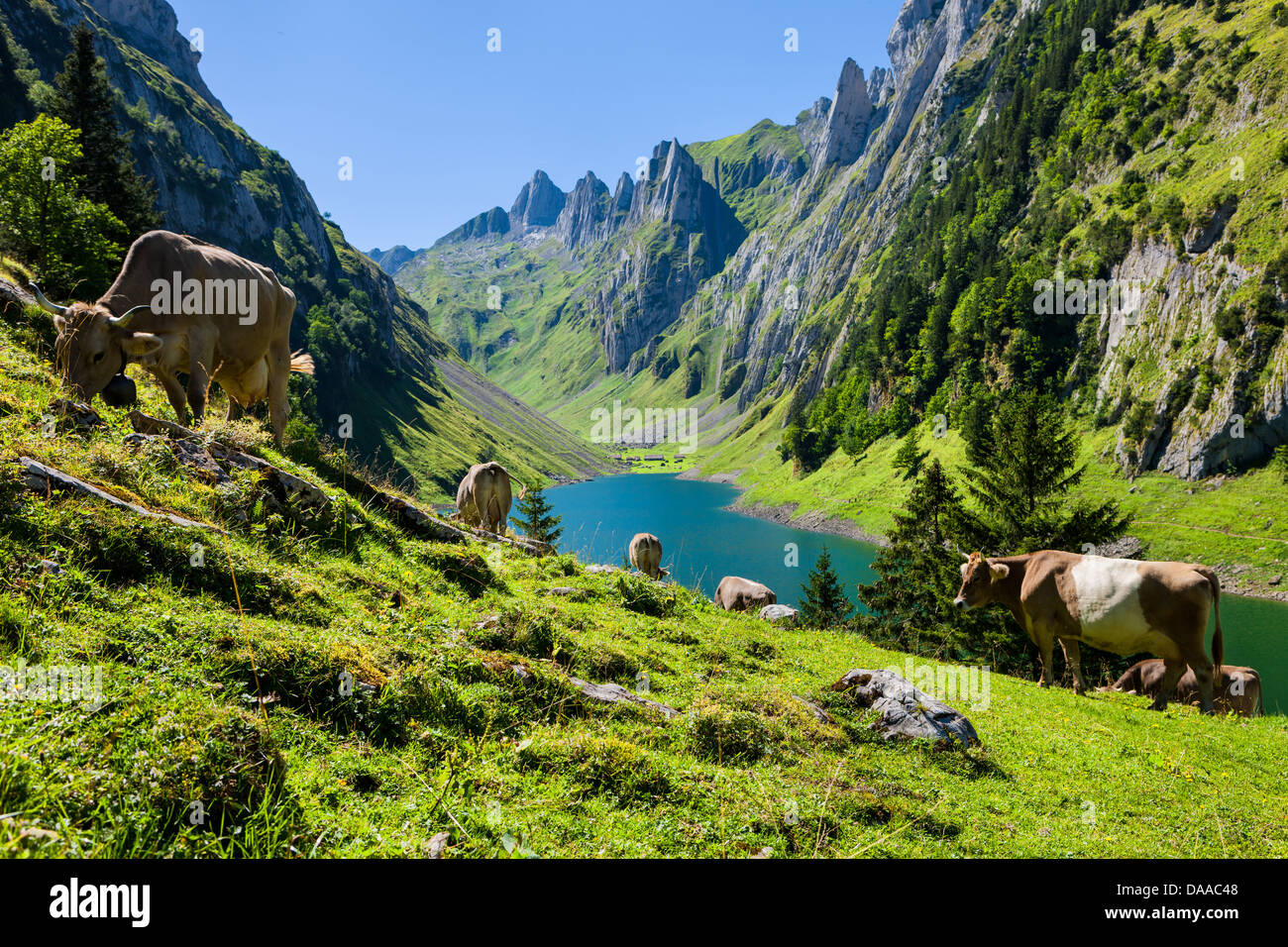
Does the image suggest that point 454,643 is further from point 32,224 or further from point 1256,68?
point 1256,68

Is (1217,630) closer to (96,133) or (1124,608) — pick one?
(1124,608)

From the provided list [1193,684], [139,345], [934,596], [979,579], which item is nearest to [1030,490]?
[934,596]

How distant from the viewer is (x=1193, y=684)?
17.2 metres

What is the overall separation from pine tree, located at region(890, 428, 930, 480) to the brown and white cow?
284 ft

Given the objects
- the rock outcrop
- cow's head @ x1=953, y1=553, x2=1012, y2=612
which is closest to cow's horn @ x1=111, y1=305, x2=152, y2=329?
the rock outcrop

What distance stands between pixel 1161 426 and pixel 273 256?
183m

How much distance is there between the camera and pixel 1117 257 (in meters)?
94.3

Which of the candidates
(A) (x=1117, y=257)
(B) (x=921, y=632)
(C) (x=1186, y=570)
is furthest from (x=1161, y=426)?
(C) (x=1186, y=570)

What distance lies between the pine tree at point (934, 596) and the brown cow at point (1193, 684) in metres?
5.80

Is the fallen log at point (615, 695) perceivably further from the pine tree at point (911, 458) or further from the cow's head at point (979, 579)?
the pine tree at point (911, 458)

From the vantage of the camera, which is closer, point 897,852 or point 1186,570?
point 897,852

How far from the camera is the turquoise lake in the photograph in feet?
135

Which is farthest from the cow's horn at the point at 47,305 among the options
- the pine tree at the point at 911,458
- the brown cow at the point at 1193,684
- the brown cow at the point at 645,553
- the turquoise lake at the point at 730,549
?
the pine tree at the point at 911,458

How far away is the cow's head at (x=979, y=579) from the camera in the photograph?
677 inches
